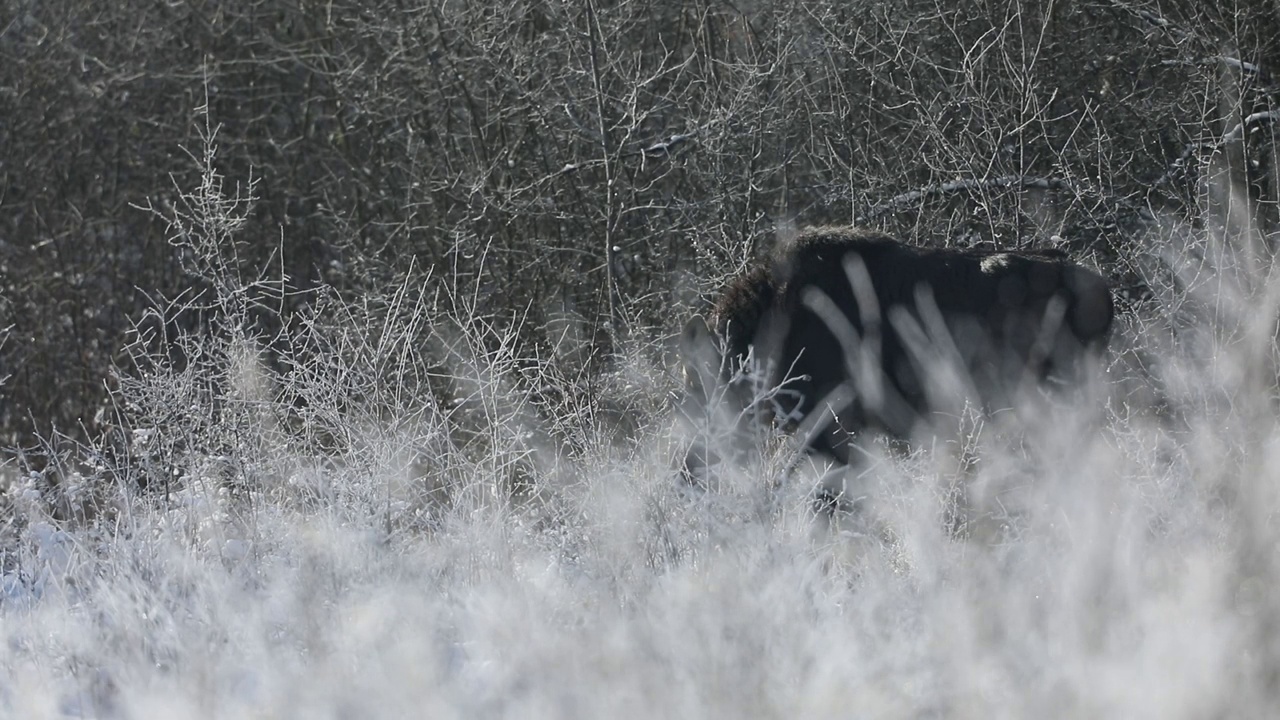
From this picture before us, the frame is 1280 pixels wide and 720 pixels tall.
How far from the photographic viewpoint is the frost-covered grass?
2945 mm

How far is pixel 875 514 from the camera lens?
477 centimetres

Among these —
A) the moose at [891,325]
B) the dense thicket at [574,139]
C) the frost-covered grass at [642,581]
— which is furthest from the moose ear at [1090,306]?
the dense thicket at [574,139]

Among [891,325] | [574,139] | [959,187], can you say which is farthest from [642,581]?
[574,139]

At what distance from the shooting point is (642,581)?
12.5ft

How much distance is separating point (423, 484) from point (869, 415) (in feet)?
6.72

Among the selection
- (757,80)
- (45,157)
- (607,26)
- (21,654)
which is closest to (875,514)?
(21,654)

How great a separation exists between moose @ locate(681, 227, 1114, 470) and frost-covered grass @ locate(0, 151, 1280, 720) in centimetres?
36

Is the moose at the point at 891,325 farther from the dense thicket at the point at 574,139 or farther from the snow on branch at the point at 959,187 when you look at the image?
the snow on branch at the point at 959,187

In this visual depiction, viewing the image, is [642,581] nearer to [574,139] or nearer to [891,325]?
[891,325]

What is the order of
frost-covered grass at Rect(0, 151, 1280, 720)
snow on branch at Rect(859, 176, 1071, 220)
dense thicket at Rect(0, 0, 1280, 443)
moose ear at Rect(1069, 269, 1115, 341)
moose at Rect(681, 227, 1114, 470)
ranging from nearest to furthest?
1. frost-covered grass at Rect(0, 151, 1280, 720)
2. moose at Rect(681, 227, 1114, 470)
3. moose ear at Rect(1069, 269, 1115, 341)
4. snow on branch at Rect(859, 176, 1071, 220)
5. dense thicket at Rect(0, 0, 1280, 443)

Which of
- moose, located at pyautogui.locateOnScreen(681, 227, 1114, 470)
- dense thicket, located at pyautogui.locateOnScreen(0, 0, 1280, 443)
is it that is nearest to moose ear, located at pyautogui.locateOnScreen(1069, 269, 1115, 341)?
moose, located at pyautogui.locateOnScreen(681, 227, 1114, 470)

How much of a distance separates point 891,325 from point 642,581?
2544 millimetres

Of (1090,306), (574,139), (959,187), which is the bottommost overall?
(574,139)

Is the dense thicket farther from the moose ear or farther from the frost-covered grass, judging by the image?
the frost-covered grass
